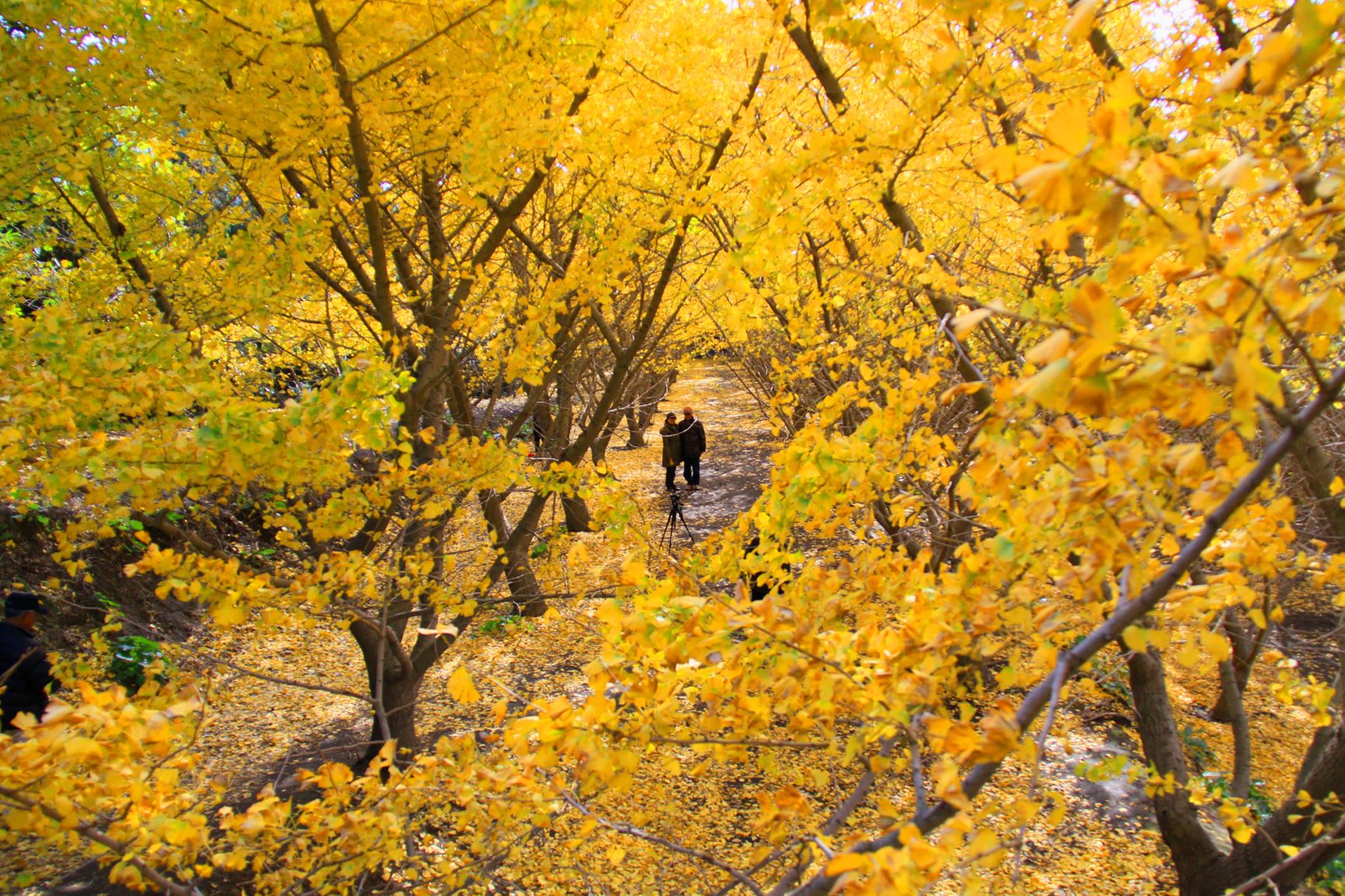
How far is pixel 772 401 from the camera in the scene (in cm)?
400

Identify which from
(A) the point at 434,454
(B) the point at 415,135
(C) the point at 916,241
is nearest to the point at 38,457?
(A) the point at 434,454

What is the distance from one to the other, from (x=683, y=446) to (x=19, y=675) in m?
8.40

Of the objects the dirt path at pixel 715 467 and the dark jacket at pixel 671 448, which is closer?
the dark jacket at pixel 671 448

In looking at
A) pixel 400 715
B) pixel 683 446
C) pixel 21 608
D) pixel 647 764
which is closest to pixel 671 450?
pixel 683 446

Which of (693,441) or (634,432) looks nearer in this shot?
(693,441)

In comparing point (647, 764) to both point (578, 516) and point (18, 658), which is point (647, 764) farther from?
point (18, 658)

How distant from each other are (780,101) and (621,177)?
3.73 feet

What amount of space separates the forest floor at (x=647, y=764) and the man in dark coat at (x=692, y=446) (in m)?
3.12

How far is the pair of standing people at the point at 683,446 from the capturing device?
10938mm

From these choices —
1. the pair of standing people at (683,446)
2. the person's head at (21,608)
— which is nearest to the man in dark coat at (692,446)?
the pair of standing people at (683,446)

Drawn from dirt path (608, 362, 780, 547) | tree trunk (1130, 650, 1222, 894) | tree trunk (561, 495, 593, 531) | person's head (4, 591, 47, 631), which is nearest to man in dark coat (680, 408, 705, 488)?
dirt path (608, 362, 780, 547)

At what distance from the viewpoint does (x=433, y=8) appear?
11.1 ft

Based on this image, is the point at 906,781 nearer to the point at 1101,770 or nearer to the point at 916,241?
the point at 1101,770

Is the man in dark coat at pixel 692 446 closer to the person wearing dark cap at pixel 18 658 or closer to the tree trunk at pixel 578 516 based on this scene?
the tree trunk at pixel 578 516
